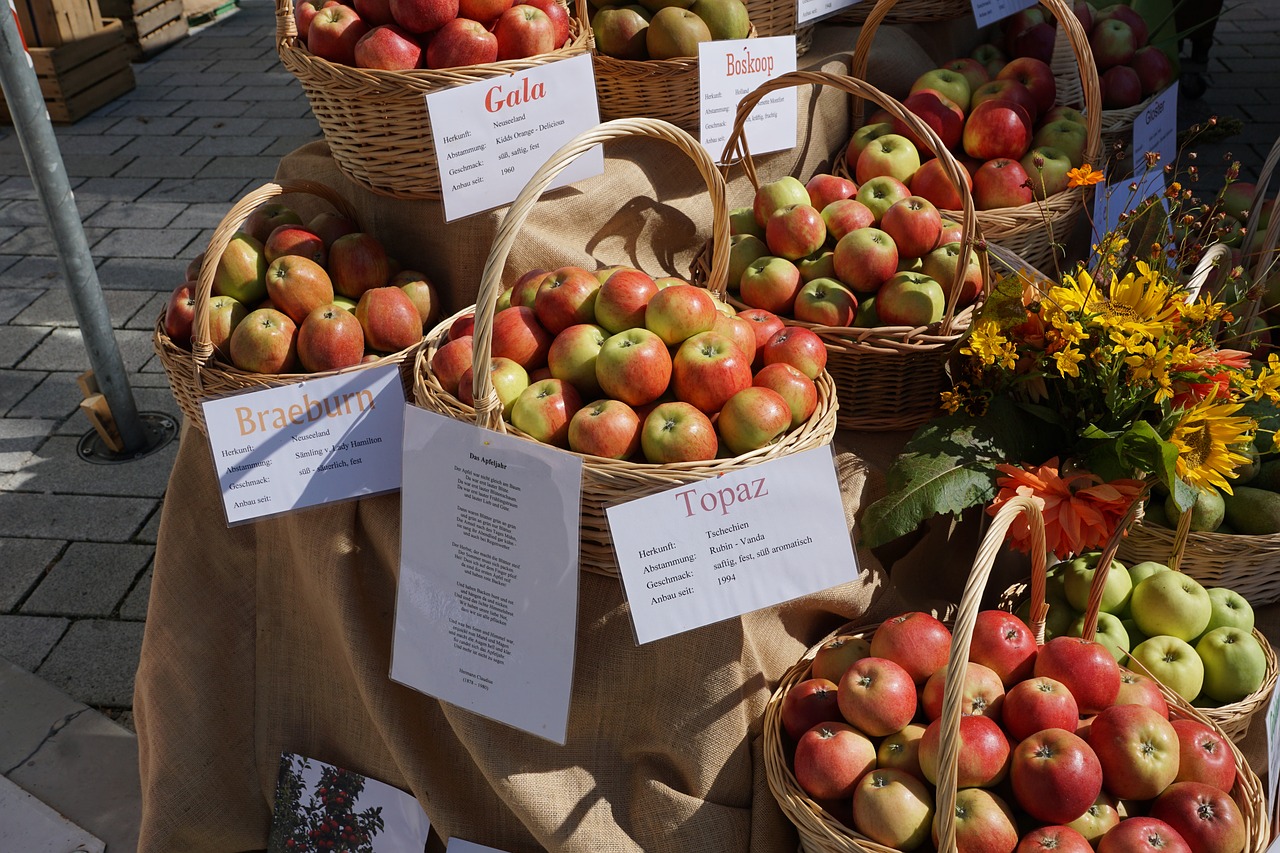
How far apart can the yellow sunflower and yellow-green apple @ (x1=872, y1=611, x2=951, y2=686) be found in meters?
0.39

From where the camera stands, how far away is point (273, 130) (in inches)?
203

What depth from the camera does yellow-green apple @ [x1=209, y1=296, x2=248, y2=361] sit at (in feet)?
5.11

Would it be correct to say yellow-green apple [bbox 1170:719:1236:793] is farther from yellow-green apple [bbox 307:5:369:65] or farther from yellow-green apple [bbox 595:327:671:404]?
yellow-green apple [bbox 307:5:369:65]

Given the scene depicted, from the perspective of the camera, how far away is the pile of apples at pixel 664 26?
1792 mm

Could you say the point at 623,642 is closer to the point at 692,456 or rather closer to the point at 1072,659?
the point at 692,456

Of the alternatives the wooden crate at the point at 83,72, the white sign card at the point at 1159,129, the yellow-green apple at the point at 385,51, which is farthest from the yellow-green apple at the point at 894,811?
the wooden crate at the point at 83,72

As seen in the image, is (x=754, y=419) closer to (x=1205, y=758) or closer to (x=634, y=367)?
(x=634, y=367)

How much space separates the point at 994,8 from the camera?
224cm

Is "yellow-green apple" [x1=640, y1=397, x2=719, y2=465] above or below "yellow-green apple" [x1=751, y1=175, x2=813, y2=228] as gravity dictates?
below

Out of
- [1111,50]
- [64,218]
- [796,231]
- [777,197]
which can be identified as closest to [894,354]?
[796,231]

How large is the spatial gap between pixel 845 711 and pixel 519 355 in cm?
65

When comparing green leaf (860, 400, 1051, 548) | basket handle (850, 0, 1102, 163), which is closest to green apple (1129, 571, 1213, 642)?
green leaf (860, 400, 1051, 548)

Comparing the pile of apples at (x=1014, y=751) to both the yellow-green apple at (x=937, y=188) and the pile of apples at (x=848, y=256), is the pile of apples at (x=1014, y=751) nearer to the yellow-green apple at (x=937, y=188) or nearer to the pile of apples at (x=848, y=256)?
the pile of apples at (x=848, y=256)

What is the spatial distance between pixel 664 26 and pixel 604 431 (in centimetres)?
91
